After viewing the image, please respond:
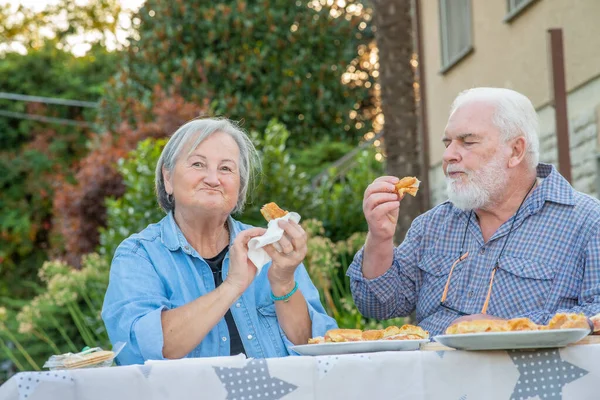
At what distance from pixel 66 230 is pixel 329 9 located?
618cm

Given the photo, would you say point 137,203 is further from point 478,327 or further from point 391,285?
point 478,327

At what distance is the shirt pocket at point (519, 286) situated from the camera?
3.58 metres

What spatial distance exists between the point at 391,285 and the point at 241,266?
100 cm

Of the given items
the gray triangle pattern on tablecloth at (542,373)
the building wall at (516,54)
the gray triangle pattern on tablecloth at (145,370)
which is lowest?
the gray triangle pattern on tablecloth at (542,373)

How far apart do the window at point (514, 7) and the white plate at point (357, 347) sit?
22.7ft

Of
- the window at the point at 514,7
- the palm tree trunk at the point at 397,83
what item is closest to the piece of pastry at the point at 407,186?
the palm tree trunk at the point at 397,83

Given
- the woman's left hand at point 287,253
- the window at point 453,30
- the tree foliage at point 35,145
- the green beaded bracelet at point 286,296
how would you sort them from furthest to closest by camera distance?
the tree foliage at point 35,145, the window at point 453,30, the green beaded bracelet at point 286,296, the woman's left hand at point 287,253

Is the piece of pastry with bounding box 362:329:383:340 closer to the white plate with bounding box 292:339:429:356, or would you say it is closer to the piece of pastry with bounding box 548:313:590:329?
the white plate with bounding box 292:339:429:356

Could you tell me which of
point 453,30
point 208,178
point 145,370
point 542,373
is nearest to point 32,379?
point 145,370

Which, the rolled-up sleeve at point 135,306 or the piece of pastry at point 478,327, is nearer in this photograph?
Result: the piece of pastry at point 478,327

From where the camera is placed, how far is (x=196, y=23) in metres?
14.9

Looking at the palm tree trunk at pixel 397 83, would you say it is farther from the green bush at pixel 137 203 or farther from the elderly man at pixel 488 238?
the elderly man at pixel 488 238

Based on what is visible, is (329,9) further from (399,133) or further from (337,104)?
(399,133)

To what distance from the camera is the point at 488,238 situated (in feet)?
12.6
